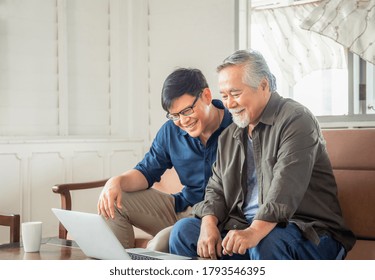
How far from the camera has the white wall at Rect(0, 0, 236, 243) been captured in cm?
372

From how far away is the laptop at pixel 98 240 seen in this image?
1.84 metres

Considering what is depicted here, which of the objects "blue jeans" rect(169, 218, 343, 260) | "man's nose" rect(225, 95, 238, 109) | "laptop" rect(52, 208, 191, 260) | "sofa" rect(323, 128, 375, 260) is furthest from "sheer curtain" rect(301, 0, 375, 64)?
"laptop" rect(52, 208, 191, 260)

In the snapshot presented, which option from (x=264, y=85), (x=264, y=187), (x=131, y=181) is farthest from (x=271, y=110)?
(x=131, y=181)

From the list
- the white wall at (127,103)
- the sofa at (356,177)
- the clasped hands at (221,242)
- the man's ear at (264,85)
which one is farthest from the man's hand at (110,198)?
the white wall at (127,103)

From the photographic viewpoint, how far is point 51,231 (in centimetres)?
387

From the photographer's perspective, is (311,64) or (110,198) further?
(311,64)

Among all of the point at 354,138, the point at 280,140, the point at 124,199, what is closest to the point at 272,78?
the point at 280,140

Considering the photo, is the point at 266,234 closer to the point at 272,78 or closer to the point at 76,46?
the point at 272,78

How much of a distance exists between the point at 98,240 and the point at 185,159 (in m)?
0.75

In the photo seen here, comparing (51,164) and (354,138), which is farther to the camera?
(51,164)

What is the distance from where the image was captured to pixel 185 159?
2551mm

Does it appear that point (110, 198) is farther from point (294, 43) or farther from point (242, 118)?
point (294, 43)

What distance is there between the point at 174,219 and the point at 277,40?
152cm
